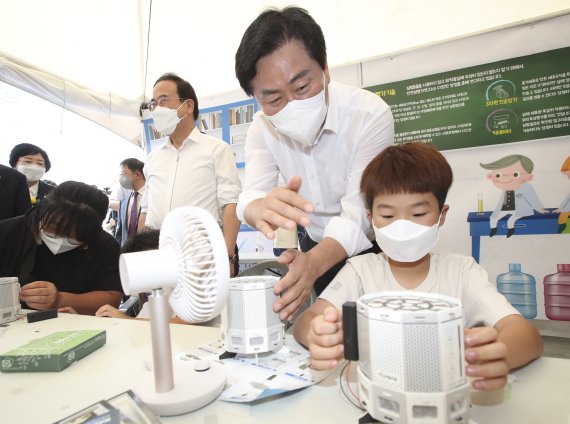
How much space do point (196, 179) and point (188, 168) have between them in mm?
92

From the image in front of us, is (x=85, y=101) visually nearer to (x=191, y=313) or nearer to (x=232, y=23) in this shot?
(x=232, y=23)

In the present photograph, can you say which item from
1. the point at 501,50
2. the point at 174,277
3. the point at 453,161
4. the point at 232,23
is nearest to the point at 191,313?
the point at 174,277

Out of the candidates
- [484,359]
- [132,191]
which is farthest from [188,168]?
[132,191]

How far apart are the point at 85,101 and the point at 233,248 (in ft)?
7.67

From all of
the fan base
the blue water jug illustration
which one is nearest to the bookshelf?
the blue water jug illustration

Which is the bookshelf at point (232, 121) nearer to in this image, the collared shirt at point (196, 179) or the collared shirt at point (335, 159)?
the collared shirt at point (196, 179)

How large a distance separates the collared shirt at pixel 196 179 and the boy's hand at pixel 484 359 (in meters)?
1.75

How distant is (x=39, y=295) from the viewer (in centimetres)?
143

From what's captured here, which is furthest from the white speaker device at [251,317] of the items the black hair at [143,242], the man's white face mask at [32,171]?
the man's white face mask at [32,171]

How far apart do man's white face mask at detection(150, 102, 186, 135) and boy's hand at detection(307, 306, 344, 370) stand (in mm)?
1914

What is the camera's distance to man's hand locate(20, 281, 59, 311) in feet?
4.63

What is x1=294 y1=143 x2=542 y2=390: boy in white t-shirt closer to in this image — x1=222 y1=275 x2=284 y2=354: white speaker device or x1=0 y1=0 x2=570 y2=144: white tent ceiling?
x1=222 y1=275 x2=284 y2=354: white speaker device

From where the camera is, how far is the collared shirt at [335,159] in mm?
1162

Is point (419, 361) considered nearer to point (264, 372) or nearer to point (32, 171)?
point (264, 372)
